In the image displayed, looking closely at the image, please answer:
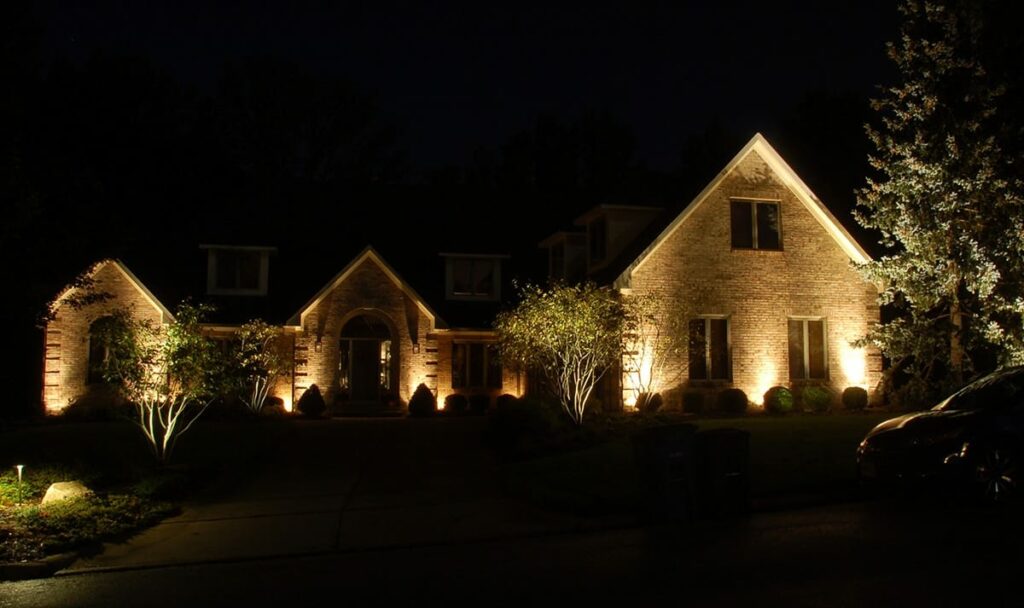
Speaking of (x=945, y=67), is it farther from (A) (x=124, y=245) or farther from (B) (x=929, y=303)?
(A) (x=124, y=245)

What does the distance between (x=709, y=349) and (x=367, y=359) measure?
399 inches

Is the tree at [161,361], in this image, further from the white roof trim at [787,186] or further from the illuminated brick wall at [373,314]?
the white roof trim at [787,186]

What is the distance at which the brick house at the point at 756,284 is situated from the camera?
25.1 metres

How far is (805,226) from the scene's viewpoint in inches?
1020

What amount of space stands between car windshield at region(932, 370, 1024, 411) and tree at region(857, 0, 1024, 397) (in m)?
8.19

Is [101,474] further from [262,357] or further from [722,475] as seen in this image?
[262,357]

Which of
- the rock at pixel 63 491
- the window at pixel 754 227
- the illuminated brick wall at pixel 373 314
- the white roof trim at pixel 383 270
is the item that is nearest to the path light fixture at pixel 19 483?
the rock at pixel 63 491

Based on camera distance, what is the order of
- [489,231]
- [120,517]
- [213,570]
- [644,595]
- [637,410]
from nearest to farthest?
[644,595]
[213,570]
[120,517]
[637,410]
[489,231]

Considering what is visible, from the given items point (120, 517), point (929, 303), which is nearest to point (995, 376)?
point (929, 303)

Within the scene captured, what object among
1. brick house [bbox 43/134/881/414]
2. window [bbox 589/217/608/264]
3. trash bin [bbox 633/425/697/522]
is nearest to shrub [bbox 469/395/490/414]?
brick house [bbox 43/134/881/414]

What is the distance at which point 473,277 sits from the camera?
31.3 metres

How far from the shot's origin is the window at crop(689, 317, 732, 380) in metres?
25.2

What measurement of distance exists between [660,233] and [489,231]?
9.07 meters

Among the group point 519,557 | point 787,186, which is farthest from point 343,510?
point 787,186
